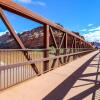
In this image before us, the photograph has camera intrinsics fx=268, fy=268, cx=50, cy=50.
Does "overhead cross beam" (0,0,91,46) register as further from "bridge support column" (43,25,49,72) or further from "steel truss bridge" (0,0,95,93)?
"bridge support column" (43,25,49,72)

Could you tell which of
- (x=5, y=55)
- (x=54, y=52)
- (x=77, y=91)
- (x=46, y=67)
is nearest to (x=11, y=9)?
(x=5, y=55)

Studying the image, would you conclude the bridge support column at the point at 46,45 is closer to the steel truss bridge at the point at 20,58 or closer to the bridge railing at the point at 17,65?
the steel truss bridge at the point at 20,58

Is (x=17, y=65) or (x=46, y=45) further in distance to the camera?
(x=46, y=45)

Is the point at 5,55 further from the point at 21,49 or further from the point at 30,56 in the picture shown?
the point at 30,56

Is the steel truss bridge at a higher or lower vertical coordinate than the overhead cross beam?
lower

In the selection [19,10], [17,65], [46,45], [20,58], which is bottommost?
[17,65]

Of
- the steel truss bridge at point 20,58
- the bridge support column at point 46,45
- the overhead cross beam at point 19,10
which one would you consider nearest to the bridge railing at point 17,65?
the steel truss bridge at point 20,58

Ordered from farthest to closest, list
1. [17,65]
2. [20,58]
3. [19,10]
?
[20,58]
[19,10]
[17,65]

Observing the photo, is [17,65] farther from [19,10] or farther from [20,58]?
[19,10]

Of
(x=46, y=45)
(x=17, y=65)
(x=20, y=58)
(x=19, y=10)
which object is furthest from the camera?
(x=46, y=45)

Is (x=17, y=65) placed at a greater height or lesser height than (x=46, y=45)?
lesser

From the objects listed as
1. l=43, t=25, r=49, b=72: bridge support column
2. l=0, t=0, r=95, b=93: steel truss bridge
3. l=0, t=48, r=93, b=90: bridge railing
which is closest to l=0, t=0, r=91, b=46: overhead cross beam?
l=0, t=0, r=95, b=93: steel truss bridge

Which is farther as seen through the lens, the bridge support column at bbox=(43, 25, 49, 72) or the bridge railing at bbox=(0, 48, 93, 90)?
the bridge support column at bbox=(43, 25, 49, 72)

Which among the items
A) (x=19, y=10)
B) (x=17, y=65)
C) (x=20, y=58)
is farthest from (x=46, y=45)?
(x=17, y=65)
